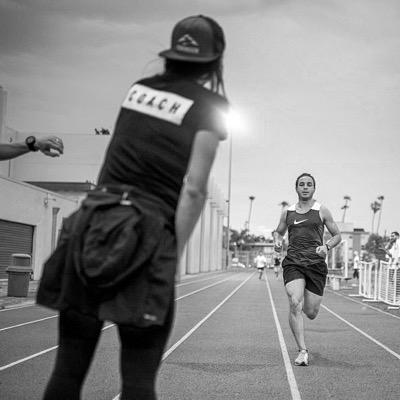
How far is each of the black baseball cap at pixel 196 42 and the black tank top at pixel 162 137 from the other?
0.38 feet

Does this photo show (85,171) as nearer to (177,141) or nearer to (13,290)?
(13,290)

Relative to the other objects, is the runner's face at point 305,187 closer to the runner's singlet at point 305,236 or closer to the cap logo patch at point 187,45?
the runner's singlet at point 305,236

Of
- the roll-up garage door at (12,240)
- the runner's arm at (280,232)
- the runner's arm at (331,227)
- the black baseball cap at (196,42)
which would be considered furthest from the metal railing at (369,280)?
the black baseball cap at (196,42)

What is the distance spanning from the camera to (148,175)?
2.62 meters

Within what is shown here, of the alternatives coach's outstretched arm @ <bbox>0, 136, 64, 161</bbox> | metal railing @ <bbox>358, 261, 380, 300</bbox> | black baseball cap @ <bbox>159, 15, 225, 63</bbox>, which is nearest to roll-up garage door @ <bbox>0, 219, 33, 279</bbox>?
metal railing @ <bbox>358, 261, 380, 300</bbox>

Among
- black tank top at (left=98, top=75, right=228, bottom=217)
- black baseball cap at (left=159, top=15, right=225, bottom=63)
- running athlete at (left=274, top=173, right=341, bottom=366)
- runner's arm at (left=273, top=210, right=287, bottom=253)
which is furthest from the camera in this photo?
runner's arm at (left=273, top=210, right=287, bottom=253)

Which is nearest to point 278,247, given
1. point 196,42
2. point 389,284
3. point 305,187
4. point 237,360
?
point 305,187

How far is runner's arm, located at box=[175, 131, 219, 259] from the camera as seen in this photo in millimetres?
2627

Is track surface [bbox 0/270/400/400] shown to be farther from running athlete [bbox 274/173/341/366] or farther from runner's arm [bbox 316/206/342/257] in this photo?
runner's arm [bbox 316/206/342/257]

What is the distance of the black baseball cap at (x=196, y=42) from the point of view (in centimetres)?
279

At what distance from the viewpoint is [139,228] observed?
250 cm

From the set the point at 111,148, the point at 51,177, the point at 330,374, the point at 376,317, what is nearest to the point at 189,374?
the point at 330,374

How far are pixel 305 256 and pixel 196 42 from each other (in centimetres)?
542

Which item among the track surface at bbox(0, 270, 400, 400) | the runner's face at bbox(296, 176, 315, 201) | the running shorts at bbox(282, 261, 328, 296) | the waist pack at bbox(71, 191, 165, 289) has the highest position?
the runner's face at bbox(296, 176, 315, 201)
